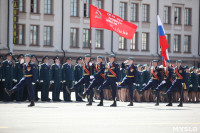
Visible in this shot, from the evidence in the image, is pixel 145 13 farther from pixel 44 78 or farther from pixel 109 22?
pixel 44 78

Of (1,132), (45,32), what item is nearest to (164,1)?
(45,32)

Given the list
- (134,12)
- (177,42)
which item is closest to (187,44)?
(177,42)

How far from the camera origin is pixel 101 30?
48750 mm

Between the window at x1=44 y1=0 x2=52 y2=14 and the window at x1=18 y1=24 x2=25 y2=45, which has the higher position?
the window at x1=44 y1=0 x2=52 y2=14

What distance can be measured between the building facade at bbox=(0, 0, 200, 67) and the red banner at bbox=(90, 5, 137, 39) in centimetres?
2101

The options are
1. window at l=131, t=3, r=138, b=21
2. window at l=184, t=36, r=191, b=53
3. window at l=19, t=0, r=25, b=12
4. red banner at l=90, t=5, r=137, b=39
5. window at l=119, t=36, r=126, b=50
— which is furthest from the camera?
window at l=184, t=36, r=191, b=53

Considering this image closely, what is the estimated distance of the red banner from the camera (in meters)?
22.7

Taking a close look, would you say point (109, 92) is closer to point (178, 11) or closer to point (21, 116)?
point (21, 116)

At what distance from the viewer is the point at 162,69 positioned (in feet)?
70.8

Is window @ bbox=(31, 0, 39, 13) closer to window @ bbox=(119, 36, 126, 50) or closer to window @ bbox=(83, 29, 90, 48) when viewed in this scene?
window @ bbox=(83, 29, 90, 48)

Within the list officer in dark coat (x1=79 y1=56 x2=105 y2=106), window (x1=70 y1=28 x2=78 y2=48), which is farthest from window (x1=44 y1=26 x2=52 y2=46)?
officer in dark coat (x1=79 y1=56 x2=105 y2=106)

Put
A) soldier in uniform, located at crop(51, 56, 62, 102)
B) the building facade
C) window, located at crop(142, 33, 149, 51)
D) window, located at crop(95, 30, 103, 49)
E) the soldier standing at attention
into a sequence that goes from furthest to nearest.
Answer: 1. window, located at crop(142, 33, 149, 51)
2. window, located at crop(95, 30, 103, 49)
3. the building facade
4. the soldier standing at attention
5. soldier in uniform, located at crop(51, 56, 62, 102)

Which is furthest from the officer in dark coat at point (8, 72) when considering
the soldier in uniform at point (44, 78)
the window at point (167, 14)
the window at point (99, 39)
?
the window at point (167, 14)

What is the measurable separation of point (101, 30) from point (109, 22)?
25696 mm
